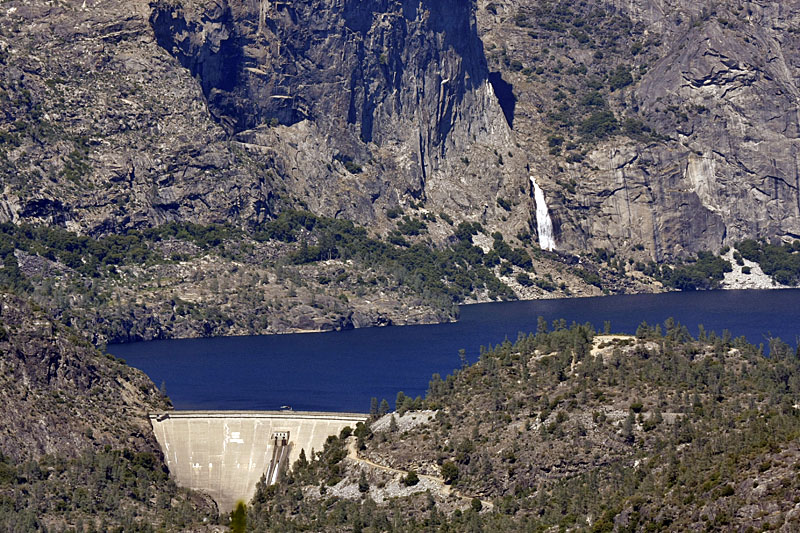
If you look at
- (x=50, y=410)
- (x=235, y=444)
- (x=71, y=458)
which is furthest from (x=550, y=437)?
(x=50, y=410)

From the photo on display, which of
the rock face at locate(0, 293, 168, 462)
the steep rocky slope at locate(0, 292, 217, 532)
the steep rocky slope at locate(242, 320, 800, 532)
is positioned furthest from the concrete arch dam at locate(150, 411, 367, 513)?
the steep rocky slope at locate(242, 320, 800, 532)

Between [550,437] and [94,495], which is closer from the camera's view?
[550,437]

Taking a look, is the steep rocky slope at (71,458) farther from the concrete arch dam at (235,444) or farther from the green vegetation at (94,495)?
the concrete arch dam at (235,444)

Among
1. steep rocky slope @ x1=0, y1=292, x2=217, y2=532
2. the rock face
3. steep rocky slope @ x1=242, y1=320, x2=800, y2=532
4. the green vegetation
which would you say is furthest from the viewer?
the rock face

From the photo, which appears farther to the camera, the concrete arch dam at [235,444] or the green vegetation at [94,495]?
the concrete arch dam at [235,444]

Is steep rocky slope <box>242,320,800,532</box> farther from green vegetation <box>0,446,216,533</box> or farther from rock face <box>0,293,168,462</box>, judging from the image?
rock face <box>0,293,168,462</box>

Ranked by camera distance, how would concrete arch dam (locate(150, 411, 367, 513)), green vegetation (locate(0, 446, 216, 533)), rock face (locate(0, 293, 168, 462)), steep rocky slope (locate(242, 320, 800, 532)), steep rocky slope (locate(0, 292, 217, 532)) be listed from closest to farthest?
steep rocky slope (locate(242, 320, 800, 532)) → green vegetation (locate(0, 446, 216, 533)) → steep rocky slope (locate(0, 292, 217, 532)) → rock face (locate(0, 293, 168, 462)) → concrete arch dam (locate(150, 411, 367, 513))

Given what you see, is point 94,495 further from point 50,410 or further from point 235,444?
point 235,444

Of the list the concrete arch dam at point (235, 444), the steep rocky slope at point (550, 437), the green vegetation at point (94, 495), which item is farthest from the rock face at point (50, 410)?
the steep rocky slope at point (550, 437)

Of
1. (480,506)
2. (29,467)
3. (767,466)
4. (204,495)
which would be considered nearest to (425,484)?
(480,506)
